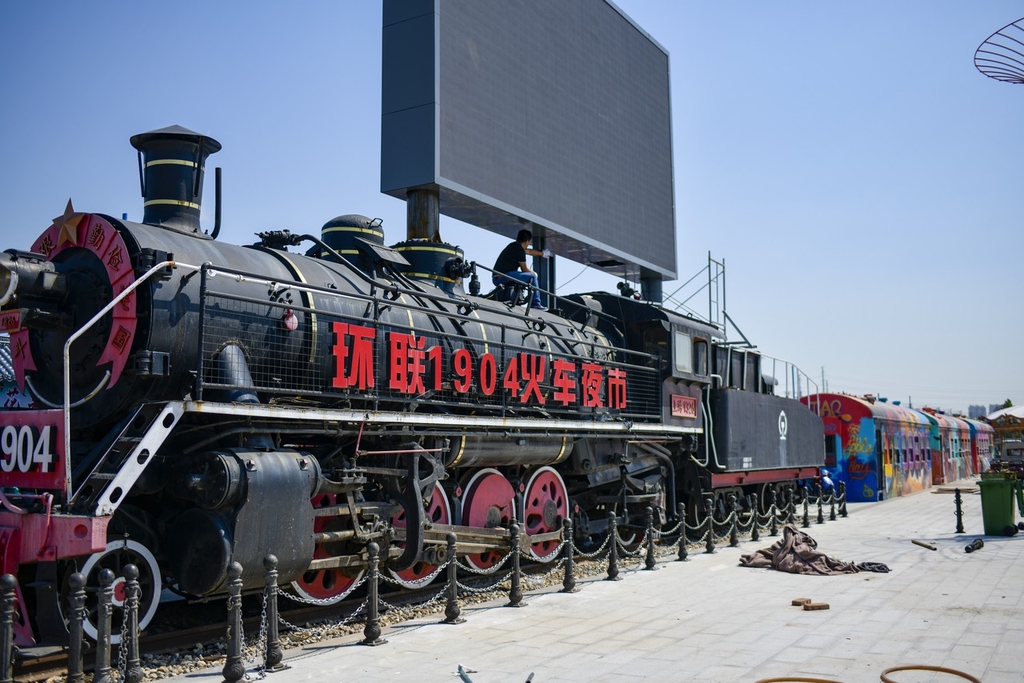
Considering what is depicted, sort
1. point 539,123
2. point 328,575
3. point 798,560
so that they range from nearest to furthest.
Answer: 1. point 328,575
2. point 798,560
3. point 539,123

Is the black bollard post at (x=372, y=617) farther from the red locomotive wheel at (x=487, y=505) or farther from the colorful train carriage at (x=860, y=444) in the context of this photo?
the colorful train carriage at (x=860, y=444)

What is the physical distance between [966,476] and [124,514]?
44.4m

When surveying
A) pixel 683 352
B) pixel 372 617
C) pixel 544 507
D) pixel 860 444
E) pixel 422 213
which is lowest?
pixel 372 617

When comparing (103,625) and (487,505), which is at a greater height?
(487,505)

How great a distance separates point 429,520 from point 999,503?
1166 centimetres

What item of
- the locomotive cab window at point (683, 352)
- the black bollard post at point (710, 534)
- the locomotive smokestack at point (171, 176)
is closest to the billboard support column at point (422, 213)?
the locomotive cab window at point (683, 352)

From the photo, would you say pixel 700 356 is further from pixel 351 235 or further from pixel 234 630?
pixel 234 630

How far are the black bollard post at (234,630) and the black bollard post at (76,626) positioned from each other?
36.7 inches

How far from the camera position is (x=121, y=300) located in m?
6.78

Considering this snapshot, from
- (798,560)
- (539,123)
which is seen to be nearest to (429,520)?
(798,560)

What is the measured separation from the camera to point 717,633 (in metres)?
7.75

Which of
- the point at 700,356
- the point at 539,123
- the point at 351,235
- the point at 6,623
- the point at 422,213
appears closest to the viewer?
the point at 6,623

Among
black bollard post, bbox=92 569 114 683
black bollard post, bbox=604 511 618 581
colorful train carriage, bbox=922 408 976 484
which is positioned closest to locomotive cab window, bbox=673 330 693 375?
black bollard post, bbox=604 511 618 581

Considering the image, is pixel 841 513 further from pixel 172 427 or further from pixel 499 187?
pixel 172 427
